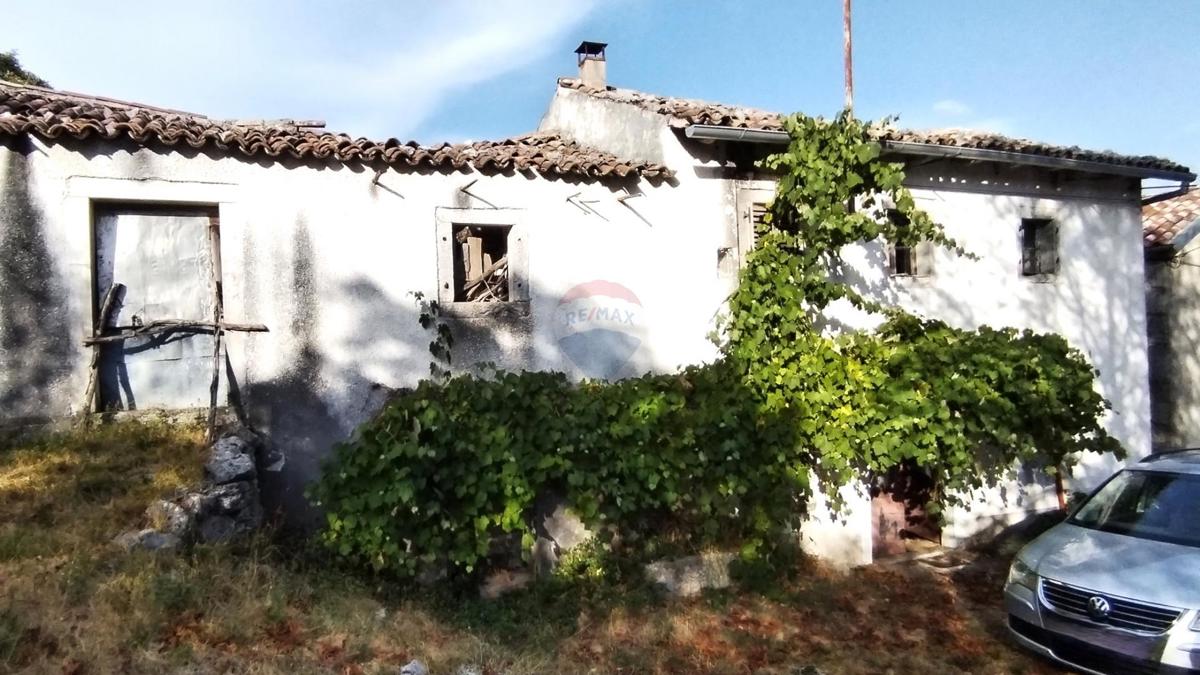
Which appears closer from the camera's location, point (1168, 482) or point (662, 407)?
point (1168, 482)

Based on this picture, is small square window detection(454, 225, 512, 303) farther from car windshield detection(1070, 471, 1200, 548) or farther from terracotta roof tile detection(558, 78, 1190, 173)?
car windshield detection(1070, 471, 1200, 548)

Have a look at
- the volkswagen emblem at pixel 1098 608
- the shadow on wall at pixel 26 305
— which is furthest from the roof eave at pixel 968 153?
the shadow on wall at pixel 26 305

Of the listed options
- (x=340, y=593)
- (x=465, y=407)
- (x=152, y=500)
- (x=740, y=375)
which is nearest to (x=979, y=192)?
(x=740, y=375)

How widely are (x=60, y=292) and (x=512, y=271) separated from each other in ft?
13.4

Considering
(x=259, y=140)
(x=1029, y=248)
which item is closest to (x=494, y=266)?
(x=259, y=140)

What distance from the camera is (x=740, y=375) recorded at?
7812mm

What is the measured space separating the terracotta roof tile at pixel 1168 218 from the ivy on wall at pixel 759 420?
5.90 metres

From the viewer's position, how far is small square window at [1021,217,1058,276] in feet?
32.6

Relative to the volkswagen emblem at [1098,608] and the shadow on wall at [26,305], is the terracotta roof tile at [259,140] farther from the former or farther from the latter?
the volkswagen emblem at [1098,608]

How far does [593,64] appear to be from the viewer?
37.0 feet

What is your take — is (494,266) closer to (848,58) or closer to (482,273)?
(482,273)

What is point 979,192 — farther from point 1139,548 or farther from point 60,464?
point 60,464

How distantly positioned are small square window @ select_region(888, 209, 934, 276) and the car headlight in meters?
4.04
